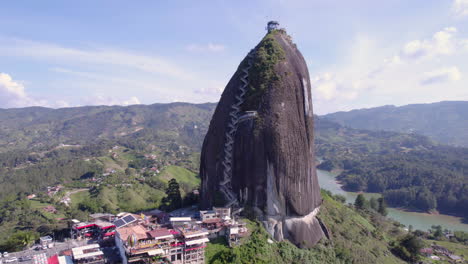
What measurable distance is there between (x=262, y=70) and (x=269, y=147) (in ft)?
28.0

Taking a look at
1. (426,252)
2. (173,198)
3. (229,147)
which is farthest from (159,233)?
(426,252)

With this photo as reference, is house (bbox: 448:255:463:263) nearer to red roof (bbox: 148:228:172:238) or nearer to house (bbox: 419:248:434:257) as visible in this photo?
house (bbox: 419:248:434:257)

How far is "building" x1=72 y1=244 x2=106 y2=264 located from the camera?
22094mm

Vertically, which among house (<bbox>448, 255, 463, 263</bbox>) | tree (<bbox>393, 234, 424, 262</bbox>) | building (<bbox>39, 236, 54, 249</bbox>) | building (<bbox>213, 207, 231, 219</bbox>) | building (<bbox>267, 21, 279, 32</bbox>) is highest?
building (<bbox>267, 21, 279, 32</bbox>)

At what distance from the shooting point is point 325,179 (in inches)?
4562

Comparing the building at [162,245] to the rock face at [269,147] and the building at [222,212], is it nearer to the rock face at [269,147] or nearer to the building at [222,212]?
the building at [222,212]

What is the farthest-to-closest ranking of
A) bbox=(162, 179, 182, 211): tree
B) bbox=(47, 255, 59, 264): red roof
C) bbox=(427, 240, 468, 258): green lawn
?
bbox=(427, 240, 468, 258): green lawn → bbox=(162, 179, 182, 211): tree → bbox=(47, 255, 59, 264): red roof

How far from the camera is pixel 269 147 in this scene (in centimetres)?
2761

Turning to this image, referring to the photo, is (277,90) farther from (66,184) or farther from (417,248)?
(66,184)

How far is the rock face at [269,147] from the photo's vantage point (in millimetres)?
27578

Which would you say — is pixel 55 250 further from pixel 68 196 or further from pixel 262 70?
pixel 68 196

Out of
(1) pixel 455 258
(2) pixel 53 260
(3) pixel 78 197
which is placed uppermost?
(2) pixel 53 260

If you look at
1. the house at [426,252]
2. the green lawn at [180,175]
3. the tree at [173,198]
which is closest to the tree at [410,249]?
the house at [426,252]

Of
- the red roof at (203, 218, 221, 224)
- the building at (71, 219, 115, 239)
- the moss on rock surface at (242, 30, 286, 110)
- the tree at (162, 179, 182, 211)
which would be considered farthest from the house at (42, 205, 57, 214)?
the moss on rock surface at (242, 30, 286, 110)
